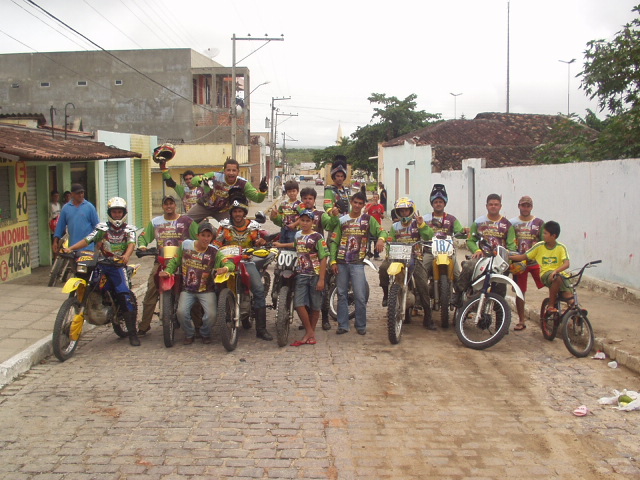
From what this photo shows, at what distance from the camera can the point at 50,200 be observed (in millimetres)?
14422

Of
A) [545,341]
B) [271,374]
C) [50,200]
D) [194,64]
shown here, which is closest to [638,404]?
[545,341]

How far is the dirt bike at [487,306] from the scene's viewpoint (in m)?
7.85

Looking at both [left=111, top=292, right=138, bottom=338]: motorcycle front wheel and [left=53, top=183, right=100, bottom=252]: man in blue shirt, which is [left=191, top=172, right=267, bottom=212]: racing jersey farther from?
[left=53, top=183, right=100, bottom=252]: man in blue shirt

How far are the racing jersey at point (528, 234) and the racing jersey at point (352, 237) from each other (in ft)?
6.38

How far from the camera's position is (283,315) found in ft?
25.8

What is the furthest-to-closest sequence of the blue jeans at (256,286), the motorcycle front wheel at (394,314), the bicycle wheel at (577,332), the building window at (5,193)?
the building window at (5,193)
the blue jeans at (256,286)
the motorcycle front wheel at (394,314)
the bicycle wheel at (577,332)

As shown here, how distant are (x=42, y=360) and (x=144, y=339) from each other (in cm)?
127

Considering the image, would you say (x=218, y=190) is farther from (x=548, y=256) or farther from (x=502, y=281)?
(x=548, y=256)

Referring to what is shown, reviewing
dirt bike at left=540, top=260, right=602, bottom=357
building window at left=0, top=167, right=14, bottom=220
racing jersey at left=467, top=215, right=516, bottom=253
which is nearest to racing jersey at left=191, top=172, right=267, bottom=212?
racing jersey at left=467, top=215, right=516, bottom=253

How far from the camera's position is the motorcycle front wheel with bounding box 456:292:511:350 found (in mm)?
7801

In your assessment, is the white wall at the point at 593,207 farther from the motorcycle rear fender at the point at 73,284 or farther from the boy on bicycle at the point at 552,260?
the motorcycle rear fender at the point at 73,284

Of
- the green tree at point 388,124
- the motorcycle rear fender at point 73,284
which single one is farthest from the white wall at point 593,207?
the green tree at point 388,124

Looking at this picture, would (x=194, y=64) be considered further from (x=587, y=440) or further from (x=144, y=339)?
(x=587, y=440)

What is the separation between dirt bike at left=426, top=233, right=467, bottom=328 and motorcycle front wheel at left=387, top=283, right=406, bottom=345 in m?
0.73
